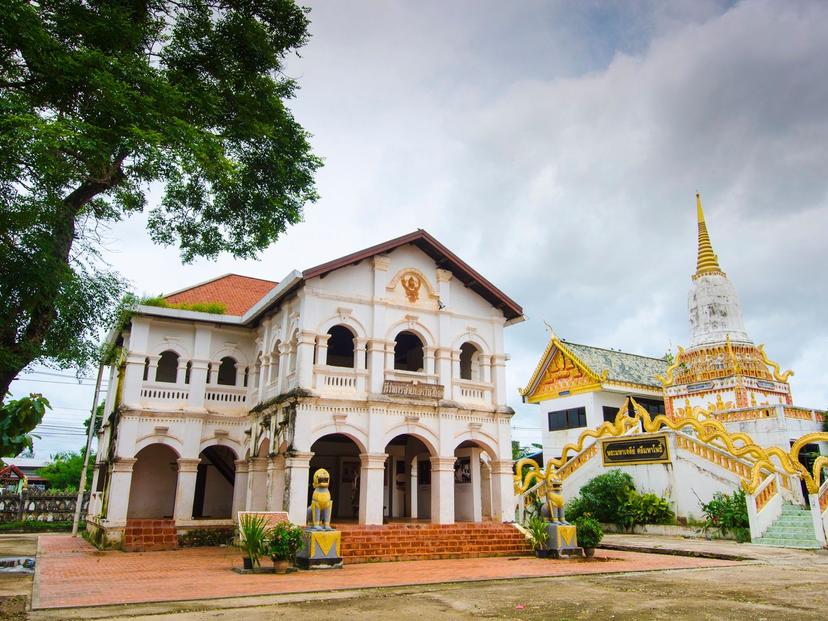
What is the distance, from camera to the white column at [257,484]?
17.8 meters

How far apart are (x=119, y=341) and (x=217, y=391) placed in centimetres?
437

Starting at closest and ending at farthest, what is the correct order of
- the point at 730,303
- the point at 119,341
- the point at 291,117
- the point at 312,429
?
1. the point at 291,117
2. the point at 312,429
3. the point at 119,341
4. the point at 730,303

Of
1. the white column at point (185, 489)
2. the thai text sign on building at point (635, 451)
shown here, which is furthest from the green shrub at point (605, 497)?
the white column at point (185, 489)

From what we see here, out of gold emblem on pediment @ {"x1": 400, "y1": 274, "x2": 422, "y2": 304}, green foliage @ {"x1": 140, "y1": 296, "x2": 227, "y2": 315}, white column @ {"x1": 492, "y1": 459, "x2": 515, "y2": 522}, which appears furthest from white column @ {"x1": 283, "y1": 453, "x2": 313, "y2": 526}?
green foliage @ {"x1": 140, "y1": 296, "x2": 227, "y2": 315}

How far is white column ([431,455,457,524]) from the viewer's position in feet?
53.9

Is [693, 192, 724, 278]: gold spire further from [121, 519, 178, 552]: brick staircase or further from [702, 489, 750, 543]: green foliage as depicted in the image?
[121, 519, 178, 552]: brick staircase

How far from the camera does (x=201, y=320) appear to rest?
1970cm

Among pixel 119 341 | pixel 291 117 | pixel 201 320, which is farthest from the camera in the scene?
pixel 119 341

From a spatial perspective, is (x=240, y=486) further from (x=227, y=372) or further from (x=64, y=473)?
(x=64, y=473)

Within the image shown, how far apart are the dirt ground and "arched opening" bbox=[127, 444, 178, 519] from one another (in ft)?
30.0

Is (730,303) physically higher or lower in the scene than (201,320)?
higher

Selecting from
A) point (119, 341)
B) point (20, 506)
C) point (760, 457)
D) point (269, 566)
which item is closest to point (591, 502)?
point (760, 457)

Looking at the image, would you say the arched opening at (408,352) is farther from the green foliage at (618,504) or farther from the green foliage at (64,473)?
the green foliage at (64,473)

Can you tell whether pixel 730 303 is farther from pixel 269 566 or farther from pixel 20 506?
pixel 20 506
